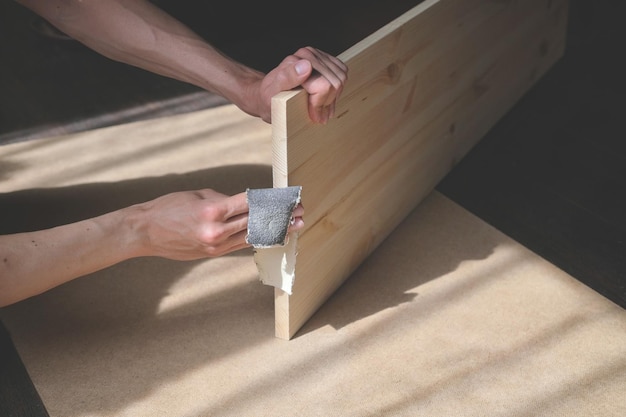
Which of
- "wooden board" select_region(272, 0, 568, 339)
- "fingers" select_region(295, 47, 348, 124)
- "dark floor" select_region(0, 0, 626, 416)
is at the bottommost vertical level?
"dark floor" select_region(0, 0, 626, 416)

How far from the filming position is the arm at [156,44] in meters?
1.42

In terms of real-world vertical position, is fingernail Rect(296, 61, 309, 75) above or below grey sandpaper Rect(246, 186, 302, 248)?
above

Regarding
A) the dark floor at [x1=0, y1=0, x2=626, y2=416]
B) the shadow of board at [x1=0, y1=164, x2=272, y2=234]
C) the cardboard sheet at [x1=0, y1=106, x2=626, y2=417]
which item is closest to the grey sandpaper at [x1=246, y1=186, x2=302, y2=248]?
the cardboard sheet at [x1=0, y1=106, x2=626, y2=417]

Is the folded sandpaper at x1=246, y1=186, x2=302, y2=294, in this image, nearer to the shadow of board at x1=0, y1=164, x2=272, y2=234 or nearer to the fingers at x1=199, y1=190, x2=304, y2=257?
the fingers at x1=199, y1=190, x2=304, y2=257

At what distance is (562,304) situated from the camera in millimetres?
1466

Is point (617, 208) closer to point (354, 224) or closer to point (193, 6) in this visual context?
point (354, 224)

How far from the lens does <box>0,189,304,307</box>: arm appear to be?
1172 mm

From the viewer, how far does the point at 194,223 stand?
3.88 ft

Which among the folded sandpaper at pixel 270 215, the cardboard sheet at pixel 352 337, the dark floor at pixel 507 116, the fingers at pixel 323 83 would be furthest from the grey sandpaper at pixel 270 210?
the dark floor at pixel 507 116

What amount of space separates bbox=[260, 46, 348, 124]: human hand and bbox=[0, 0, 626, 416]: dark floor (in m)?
0.62

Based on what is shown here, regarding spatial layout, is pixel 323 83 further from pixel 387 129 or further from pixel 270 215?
pixel 387 129

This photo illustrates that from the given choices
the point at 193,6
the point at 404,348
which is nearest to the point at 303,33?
the point at 193,6

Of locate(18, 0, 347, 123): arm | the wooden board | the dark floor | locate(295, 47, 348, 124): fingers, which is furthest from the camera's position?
the dark floor

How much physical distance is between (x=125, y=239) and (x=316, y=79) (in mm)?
386
